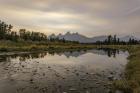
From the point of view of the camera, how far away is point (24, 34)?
616 ft

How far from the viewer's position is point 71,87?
66.7 ft

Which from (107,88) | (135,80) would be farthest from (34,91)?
(135,80)

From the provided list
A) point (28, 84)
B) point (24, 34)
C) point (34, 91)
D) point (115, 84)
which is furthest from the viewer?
point (24, 34)

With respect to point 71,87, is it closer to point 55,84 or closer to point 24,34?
point 55,84

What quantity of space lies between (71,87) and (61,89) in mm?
1281

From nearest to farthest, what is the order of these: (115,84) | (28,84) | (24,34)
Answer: (115,84), (28,84), (24,34)

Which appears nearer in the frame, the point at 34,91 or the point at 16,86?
the point at 34,91

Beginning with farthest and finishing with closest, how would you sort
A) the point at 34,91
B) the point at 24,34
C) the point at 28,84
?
the point at 24,34 < the point at 28,84 < the point at 34,91

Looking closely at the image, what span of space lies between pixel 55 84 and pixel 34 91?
11.4 feet

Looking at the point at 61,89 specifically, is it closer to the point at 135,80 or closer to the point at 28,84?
the point at 28,84

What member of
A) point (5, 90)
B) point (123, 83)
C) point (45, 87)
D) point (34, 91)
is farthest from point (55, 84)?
point (123, 83)

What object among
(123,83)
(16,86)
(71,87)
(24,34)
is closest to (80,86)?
(71,87)

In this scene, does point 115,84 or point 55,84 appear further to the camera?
point 55,84

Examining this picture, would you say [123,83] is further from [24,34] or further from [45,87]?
[24,34]
